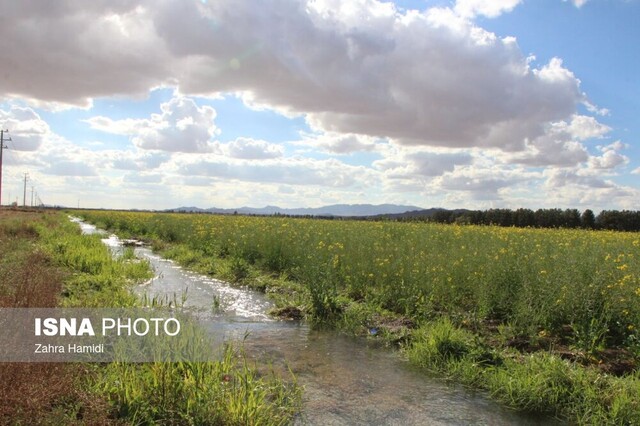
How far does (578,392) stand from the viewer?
599cm

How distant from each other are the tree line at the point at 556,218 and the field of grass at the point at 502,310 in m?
41.0

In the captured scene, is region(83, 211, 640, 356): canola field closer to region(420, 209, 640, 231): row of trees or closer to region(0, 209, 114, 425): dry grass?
region(0, 209, 114, 425): dry grass

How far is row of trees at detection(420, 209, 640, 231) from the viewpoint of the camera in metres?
55.8

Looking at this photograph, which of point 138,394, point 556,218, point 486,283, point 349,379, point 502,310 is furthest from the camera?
point 556,218

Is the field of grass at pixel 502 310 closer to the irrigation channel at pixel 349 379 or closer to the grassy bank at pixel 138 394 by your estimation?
the irrigation channel at pixel 349 379

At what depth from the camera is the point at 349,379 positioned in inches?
258

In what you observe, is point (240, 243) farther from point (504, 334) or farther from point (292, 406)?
point (292, 406)

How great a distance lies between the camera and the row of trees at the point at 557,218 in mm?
55750

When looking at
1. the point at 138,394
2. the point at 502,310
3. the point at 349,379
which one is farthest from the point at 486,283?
the point at 138,394

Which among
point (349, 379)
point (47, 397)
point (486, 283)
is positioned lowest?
point (349, 379)

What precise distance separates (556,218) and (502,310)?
5723 centimetres

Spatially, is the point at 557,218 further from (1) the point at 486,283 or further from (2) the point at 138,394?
(2) the point at 138,394

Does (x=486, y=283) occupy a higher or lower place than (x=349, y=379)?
higher

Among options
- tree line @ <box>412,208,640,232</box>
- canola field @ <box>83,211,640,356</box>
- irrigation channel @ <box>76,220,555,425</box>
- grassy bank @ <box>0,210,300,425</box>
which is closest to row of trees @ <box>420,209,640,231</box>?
tree line @ <box>412,208,640,232</box>
